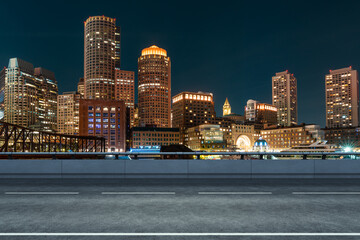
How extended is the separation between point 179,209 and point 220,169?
633 cm

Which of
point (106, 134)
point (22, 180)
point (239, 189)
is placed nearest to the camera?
point (239, 189)

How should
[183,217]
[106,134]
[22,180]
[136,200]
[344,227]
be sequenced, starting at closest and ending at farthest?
[344,227], [183,217], [136,200], [22,180], [106,134]

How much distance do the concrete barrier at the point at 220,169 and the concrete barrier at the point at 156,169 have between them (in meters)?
0.42

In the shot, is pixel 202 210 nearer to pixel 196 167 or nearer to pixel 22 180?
pixel 196 167

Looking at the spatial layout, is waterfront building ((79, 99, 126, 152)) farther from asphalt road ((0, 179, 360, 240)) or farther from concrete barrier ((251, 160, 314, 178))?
asphalt road ((0, 179, 360, 240))

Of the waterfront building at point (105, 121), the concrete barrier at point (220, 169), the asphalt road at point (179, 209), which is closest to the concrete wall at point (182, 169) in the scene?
the concrete barrier at point (220, 169)

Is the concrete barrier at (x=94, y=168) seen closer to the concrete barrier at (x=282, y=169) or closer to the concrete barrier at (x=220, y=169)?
the concrete barrier at (x=220, y=169)

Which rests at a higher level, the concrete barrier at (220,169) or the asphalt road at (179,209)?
the concrete barrier at (220,169)

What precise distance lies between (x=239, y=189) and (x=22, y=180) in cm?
975

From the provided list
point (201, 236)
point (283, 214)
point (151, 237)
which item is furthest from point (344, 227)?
point (151, 237)

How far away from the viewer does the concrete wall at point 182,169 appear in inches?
543

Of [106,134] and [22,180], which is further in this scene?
[106,134]

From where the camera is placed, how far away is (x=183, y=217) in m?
6.98

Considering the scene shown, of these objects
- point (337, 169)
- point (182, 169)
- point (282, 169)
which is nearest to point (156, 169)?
point (182, 169)
